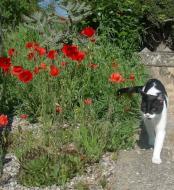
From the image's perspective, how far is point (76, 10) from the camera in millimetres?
8406

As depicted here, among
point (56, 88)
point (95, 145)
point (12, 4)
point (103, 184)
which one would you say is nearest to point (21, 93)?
point (56, 88)

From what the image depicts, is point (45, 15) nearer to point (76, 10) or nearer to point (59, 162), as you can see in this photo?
point (76, 10)

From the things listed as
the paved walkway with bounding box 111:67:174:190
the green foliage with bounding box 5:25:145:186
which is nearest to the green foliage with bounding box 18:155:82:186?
the green foliage with bounding box 5:25:145:186

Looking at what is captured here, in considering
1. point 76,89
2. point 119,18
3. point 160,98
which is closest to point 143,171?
point 160,98

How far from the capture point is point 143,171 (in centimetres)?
476

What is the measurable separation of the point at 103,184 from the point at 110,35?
432 cm

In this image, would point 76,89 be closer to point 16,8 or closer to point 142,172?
point 142,172

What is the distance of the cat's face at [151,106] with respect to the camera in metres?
5.11

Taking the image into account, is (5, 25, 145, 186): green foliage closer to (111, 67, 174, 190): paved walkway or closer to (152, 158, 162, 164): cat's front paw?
(111, 67, 174, 190): paved walkway

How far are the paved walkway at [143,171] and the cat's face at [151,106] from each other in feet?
1.38

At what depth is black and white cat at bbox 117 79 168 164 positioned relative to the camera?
511 cm

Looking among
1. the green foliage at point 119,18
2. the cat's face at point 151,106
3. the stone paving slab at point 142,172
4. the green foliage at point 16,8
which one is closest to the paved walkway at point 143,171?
the stone paving slab at point 142,172

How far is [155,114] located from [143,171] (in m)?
0.68

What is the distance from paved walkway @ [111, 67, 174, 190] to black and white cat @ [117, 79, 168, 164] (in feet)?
0.38
